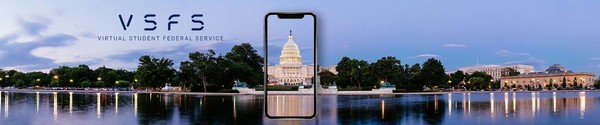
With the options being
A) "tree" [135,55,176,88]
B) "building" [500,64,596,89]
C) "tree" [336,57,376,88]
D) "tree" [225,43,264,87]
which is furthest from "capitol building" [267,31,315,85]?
"building" [500,64,596,89]

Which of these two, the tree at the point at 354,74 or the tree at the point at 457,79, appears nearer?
the tree at the point at 354,74

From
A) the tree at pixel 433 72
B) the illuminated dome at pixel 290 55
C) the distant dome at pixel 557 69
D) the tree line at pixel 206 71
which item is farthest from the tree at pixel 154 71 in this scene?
the distant dome at pixel 557 69

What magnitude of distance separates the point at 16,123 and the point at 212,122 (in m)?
6.89

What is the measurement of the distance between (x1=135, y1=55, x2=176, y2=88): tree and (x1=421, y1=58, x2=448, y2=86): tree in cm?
3442

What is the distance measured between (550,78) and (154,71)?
130194 mm

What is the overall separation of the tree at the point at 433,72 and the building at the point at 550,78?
8541 centimetres

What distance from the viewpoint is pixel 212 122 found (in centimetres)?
2006

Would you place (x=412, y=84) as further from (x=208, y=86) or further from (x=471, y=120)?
(x=471, y=120)

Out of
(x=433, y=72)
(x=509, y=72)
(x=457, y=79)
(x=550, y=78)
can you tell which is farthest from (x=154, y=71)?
(x=509, y=72)

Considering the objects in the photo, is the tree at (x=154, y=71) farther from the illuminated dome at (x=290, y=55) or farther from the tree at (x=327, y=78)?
the illuminated dome at (x=290, y=55)

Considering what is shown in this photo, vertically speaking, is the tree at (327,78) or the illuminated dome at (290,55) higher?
the illuminated dome at (290,55)

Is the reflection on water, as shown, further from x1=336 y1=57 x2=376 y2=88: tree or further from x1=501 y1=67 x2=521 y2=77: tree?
x1=501 y1=67 x2=521 y2=77: tree

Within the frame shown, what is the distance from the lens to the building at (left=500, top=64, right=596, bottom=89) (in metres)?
164

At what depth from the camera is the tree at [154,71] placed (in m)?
70.1
